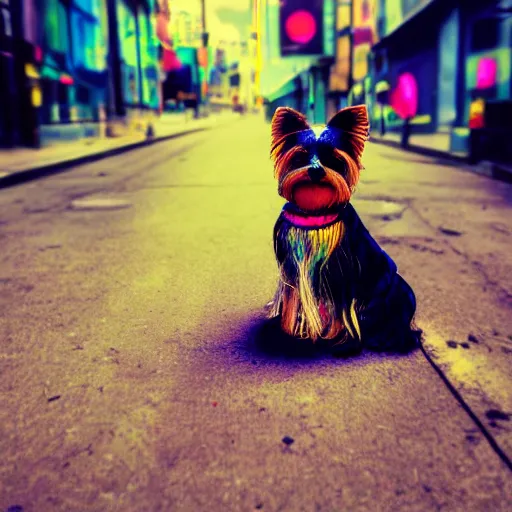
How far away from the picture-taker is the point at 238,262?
→ 193 inches

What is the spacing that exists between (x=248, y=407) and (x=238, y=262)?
8.39 feet

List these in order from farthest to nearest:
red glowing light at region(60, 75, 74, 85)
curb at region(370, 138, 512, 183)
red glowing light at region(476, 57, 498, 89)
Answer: red glowing light at region(60, 75, 74, 85), red glowing light at region(476, 57, 498, 89), curb at region(370, 138, 512, 183)

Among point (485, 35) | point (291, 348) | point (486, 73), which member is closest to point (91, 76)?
point (485, 35)

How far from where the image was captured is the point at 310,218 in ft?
8.32

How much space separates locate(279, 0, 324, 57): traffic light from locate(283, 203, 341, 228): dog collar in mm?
73404

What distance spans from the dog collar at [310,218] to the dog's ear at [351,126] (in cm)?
30

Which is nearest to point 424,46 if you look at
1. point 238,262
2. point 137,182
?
point 137,182

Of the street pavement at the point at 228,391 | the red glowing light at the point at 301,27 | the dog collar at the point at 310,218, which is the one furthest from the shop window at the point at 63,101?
the red glowing light at the point at 301,27

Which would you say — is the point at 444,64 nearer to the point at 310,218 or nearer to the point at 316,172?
the point at 310,218

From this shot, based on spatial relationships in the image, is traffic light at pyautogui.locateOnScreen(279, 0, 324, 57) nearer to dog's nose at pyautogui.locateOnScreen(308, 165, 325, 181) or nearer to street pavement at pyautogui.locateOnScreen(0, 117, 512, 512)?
street pavement at pyautogui.locateOnScreen(0, 117, 512, 512)

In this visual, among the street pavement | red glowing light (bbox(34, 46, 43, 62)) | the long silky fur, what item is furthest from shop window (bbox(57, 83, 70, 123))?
the long silky fur

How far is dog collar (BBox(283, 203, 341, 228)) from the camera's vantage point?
8.30ft

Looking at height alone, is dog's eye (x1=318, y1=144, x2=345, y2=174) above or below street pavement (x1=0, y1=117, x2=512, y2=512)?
above

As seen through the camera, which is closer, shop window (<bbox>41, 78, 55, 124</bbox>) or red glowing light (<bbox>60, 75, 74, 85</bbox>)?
shop window (<bbox>41, 78, 55, 124</bbox>)
